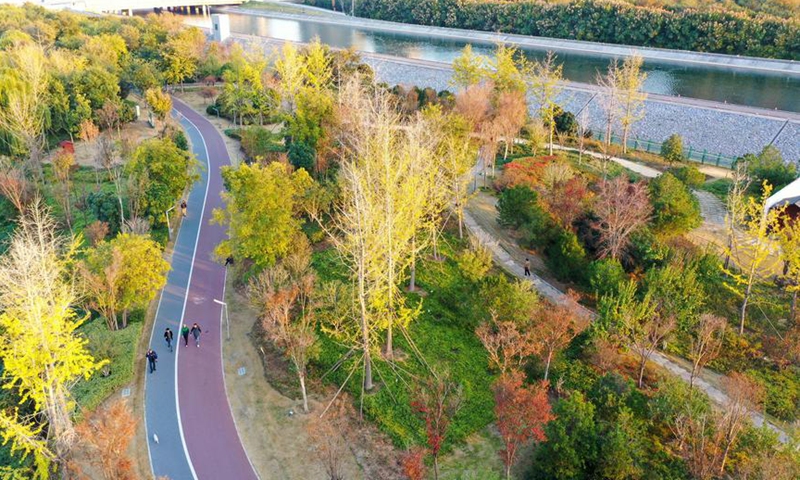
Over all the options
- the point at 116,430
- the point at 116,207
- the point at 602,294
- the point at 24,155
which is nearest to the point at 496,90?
the point at 602,294

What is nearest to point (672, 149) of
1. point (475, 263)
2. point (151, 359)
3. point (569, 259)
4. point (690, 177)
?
point (690, 177)

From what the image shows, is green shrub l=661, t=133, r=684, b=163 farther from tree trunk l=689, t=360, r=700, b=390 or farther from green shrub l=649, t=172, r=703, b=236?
tree trunk l=689, t=360, r=700, b=390

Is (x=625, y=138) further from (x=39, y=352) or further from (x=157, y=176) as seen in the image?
(x=39, y=352)

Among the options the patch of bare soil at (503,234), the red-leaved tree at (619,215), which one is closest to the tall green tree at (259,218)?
the patch of bare soil at (503,234)

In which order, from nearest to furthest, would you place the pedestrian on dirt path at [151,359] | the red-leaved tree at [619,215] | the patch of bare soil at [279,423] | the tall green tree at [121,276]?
1. the patch of bare soil at [279,423]
2. the pedestrian on dirt path at [151,359]
3. the tall green tree at [121,276]
4. the red-leaved tree at [619,215]

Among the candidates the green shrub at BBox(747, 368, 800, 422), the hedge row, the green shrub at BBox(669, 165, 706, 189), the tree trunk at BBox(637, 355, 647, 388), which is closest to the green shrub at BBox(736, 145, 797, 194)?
the green shrub at BBox(669, 165, 706, 189)

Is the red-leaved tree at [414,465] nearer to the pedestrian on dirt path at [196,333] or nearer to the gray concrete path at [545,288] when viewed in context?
the gray concrete path at [545,288]

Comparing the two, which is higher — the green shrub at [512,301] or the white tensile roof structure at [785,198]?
the white tensile roof structure at [785,198]

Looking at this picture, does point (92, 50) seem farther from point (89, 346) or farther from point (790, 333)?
point (790, 333)
